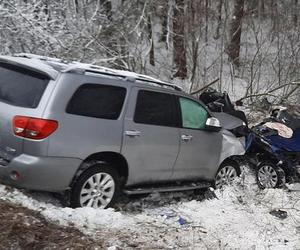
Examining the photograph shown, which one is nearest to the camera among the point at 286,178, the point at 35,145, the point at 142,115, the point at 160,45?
the point at 35,145

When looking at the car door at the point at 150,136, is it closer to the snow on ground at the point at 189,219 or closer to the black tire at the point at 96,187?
the black tire at the point at 96,187

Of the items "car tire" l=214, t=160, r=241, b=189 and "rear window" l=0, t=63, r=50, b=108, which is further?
"car tire" l=214, t=160, r=241, b=189

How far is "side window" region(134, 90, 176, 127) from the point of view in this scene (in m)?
6.32

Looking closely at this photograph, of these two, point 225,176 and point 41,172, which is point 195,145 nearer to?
point 225,176

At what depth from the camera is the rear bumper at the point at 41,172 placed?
17.4 feet

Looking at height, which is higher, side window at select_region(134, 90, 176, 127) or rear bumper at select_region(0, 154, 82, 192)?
side window at select_region(134, 90, 176, 127)

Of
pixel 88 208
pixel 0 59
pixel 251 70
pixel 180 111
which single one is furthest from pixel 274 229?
pixel 251 70

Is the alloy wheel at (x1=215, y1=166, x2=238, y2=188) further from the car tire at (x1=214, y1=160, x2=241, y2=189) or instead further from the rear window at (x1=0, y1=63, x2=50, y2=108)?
the rear window at (x1=0, y1=63, x2=50, y2=108)

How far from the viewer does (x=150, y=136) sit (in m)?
6.39

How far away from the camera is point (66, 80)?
548cm

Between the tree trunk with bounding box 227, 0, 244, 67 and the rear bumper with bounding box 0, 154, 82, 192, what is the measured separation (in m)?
11.5

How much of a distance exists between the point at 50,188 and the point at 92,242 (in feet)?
3.11

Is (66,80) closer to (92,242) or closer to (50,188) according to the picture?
(50,188)

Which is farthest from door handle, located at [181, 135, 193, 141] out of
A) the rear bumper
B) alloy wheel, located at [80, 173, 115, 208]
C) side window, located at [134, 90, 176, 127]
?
the rear bumper
